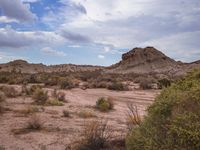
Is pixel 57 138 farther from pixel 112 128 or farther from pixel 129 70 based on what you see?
pixel 129 70

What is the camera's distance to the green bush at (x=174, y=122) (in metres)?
6.49

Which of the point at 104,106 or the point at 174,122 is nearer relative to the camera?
the point at 174,122

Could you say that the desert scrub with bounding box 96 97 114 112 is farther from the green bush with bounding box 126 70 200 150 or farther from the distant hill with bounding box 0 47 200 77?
the distant hill with bounding box 0 47 200 77

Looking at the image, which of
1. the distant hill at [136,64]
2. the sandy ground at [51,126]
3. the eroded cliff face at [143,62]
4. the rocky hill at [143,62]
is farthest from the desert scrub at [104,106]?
the eroded cliff face at [143,62]

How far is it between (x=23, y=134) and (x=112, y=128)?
10.6ft

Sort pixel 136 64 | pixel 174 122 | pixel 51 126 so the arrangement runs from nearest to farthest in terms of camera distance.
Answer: pixel 174 122
pixel 51 126
pixel 136 64

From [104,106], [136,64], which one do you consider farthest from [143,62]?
[104,106]

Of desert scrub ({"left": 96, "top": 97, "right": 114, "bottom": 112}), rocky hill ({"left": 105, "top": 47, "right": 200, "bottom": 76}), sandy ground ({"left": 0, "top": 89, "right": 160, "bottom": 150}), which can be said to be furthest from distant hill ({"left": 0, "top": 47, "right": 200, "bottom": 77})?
sandy ground ({"left": 0, "top": 89, "right": 160, "bottom": 150})

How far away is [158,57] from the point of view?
367 ft

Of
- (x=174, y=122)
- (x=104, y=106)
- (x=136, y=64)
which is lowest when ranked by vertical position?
(x=104, y=106)

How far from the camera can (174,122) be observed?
6.87 m

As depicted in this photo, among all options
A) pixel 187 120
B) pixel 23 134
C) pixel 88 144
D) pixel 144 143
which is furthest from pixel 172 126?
pixel 23 134

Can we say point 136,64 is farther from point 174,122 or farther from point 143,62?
point 174,122

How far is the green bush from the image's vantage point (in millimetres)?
6488
